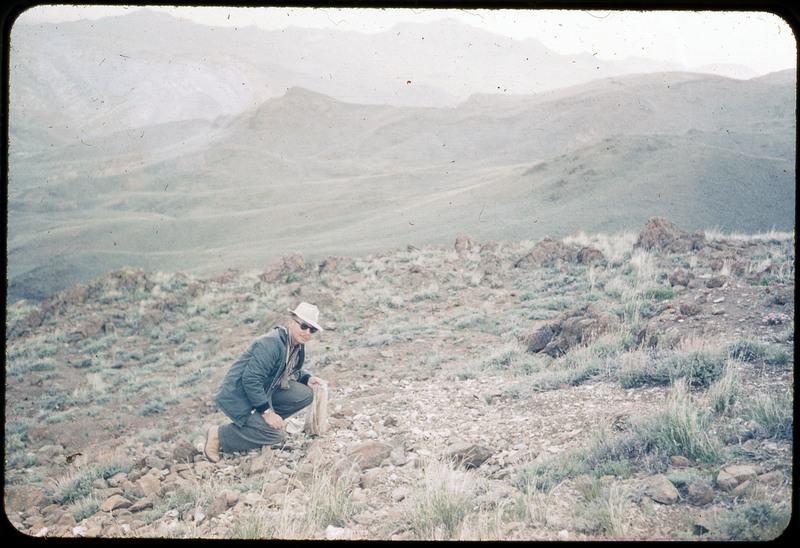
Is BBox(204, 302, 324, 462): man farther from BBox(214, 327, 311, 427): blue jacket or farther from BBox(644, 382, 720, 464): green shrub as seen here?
BBox(644, 382, 720, 464): green shrub

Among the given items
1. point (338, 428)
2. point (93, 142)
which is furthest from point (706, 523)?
point (93, 142)

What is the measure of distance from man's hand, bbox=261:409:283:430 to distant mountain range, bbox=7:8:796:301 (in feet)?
14.0

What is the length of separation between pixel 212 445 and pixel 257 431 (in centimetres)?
42

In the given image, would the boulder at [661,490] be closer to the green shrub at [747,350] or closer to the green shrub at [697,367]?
the green shrub at [697,367]

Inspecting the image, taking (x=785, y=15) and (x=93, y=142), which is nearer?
(x=785, y=15)

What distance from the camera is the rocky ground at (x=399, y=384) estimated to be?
3424 mm

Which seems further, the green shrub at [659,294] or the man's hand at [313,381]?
the green shrub at [659,294]

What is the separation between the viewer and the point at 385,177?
862cm

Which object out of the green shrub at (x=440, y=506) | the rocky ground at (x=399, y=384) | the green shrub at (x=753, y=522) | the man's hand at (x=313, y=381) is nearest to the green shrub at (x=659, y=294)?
the rocky ground at (x=399, y=384)

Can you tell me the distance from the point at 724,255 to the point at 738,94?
9.40 ft

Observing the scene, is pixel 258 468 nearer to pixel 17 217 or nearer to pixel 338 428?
pixel 338 428

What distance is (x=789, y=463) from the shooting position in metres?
3.21

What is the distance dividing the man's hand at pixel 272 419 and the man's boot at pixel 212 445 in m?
0.57

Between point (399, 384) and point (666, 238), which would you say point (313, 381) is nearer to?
point (399, 384)
